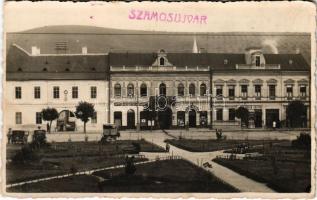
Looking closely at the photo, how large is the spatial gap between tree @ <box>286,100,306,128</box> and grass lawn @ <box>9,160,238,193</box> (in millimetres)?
969

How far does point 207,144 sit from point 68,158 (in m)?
1.44

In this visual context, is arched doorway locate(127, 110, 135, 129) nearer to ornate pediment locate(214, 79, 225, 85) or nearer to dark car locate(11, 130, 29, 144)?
ornate pediment locate(214, 79, 225, 85)

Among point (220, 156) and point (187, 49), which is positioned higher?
point (187, 49)

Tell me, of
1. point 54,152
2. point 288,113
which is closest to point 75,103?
point 54,152

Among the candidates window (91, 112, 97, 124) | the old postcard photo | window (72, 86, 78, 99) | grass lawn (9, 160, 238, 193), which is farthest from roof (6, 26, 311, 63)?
grass lawn (9, 160, 238, 193)

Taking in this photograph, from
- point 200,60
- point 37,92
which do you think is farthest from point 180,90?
point 37,92

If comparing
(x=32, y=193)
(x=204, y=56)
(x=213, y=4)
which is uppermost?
(x=213, y=4)

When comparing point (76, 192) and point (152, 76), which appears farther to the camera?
point (152, 76)

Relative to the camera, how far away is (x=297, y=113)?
7746 mm

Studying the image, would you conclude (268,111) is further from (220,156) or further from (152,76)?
(152,76)

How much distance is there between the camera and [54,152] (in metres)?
7.76

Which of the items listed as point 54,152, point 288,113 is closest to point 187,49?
point 288,113

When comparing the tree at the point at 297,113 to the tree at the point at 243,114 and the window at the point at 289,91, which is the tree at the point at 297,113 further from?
the tree at the point at 243,114

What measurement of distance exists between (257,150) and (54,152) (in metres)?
2.09
